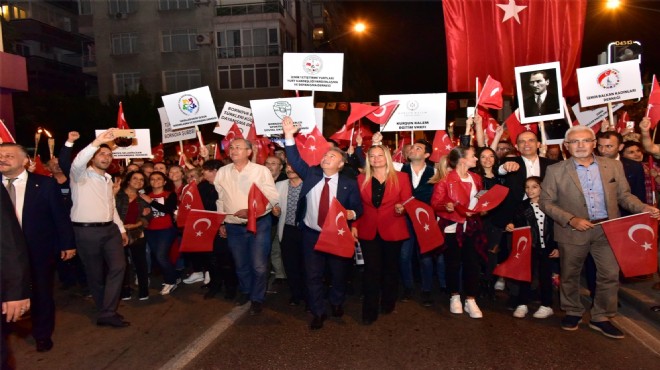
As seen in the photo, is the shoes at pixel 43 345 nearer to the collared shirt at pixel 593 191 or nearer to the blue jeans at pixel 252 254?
the blue jeans at pixel 252 254

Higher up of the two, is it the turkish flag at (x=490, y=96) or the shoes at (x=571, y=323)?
the turkish flag at (x=490, y=96)

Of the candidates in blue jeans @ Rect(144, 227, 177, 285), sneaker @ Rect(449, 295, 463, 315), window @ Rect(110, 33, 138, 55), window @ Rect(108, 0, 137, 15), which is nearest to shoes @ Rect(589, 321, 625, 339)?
sneaker @ Rect(449, 295, 463, 315)

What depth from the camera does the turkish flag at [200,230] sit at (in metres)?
6.52

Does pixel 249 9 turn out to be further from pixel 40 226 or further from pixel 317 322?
pixel 317 322

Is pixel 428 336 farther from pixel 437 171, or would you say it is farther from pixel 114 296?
pixel 114 296

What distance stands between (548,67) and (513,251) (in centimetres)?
289

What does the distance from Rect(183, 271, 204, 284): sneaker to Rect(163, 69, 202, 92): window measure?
30.4 metres

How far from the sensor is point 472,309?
5910mm

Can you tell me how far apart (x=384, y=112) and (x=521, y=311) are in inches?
140

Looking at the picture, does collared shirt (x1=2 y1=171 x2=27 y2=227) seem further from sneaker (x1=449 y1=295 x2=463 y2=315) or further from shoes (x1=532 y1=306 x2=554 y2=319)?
shoes (x1=532 y1=306 x2=554 y2=319)

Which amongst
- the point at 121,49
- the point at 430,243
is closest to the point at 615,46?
the point at 430,243

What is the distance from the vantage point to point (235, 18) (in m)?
36.1

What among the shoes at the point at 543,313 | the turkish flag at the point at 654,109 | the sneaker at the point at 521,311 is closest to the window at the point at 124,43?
the turkish flag at the point at 654,109

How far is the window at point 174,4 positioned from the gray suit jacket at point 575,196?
35702 mm
